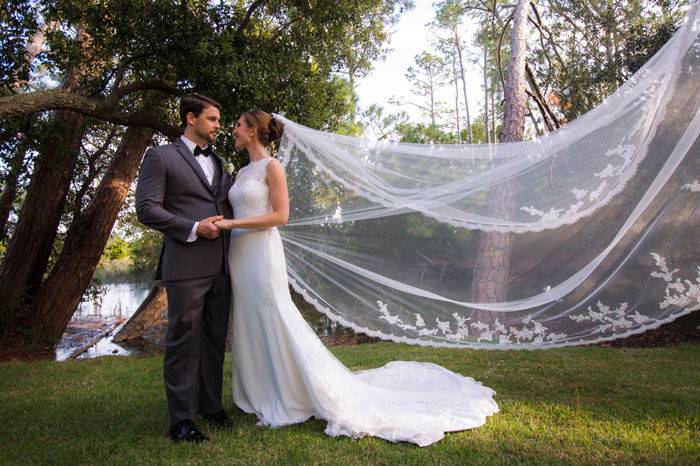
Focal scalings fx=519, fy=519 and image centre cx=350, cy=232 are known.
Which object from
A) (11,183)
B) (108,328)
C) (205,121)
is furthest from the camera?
(108,328)

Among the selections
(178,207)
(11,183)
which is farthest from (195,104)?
(11,183)

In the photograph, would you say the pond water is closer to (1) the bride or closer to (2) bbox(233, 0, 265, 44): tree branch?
(1) the bride

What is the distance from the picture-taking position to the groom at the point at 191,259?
295 centimetres

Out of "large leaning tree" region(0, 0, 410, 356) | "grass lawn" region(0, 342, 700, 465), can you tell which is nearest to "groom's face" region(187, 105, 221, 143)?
"grass lawn" region(0, 342, 700, 465)

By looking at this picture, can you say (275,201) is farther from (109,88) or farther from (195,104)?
(109,88)

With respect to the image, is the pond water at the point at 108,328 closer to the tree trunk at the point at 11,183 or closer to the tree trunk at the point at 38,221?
the tree trunk at the point at 38,221

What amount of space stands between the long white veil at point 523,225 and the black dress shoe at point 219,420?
1.05 metres

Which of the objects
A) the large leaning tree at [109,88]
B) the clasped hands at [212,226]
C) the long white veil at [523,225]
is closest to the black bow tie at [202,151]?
the clasped hands at [212,226]

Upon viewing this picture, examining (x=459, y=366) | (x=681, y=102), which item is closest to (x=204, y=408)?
(x=459, y=366)

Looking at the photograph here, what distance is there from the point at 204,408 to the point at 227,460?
681mm

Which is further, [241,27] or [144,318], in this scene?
[144,318]

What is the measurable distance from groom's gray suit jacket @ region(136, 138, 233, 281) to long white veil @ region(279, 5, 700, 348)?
102cm

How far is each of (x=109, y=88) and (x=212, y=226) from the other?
19.6ft

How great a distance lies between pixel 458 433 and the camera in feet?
9.86
